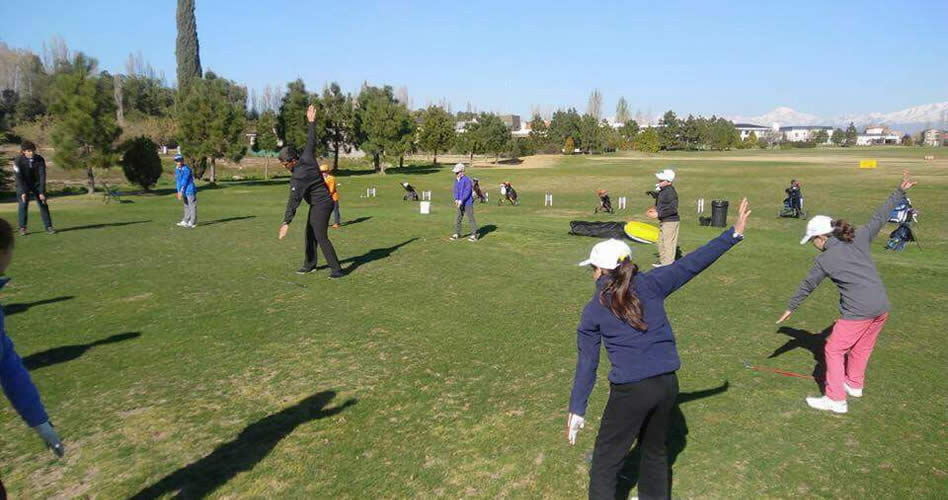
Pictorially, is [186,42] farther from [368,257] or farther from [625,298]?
[625,298]

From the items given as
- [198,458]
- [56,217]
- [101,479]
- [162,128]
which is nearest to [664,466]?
[198,458]

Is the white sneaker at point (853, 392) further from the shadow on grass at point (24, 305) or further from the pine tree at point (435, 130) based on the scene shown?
the pine tree at point (435, 130)

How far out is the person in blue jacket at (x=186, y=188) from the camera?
17.2 metres

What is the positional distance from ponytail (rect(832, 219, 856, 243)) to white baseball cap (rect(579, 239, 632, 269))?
3.28 meters

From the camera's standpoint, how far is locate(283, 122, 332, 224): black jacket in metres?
10.9

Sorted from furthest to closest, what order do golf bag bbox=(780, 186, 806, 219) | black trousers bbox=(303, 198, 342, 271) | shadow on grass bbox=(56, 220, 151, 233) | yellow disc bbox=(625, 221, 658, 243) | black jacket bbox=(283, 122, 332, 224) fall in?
golf bag bbox=(780, 186, 806, 219)
shadow on grass bbox=(56, 220, 151, 233)
yellow disc bbox=(625, 221, 658, 243)
black trousers bbox=(303, 198, 342, 271)
black jacket bbox=(283, 122, 332, 224)

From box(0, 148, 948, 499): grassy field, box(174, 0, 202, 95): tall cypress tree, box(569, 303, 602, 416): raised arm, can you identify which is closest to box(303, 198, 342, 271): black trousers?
box(0, 148, 948, 499): grassy field

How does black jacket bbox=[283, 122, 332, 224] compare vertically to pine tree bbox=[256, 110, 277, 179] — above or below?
below

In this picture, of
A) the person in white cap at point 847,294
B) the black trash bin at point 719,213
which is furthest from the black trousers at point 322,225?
the black trash bin at point 719,213

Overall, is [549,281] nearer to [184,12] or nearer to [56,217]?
[56,217]

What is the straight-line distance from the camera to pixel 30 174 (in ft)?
51.2

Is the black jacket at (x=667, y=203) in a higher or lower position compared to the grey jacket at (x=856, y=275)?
higher

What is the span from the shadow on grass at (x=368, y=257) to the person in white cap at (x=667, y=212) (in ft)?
21.5

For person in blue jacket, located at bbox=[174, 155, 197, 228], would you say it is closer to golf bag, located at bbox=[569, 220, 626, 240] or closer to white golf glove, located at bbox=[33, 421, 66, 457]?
golf bag, located at bbox=[569, 220, 626, 240]
